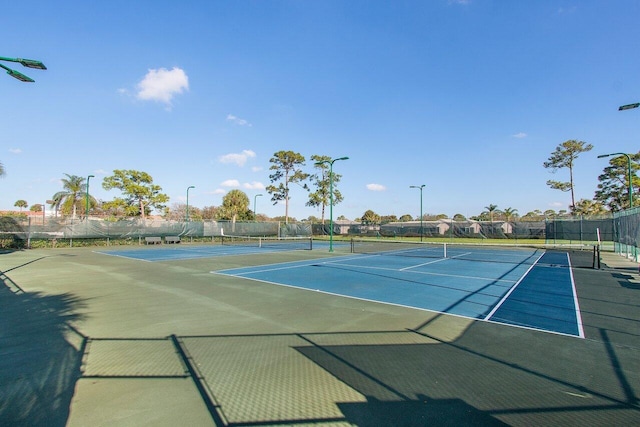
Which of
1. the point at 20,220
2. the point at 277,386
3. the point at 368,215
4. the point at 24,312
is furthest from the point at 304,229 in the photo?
the point at 277,386

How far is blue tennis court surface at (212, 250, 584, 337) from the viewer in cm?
766

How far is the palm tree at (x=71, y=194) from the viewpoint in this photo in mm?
47188

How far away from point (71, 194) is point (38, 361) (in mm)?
53458

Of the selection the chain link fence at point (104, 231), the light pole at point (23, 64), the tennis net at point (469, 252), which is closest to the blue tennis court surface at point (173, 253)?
the chain link fence at point (104, 231)

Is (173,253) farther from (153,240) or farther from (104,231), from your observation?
(104,231)

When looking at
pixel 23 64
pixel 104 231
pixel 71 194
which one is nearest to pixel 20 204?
pixel 71 194

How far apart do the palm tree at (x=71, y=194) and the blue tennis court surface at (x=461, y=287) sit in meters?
44.9

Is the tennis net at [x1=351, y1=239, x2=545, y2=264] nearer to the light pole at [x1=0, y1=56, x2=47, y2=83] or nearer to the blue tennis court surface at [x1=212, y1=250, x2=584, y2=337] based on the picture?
the blue tennis court surface at [x1=212, y1=250, x2=584, y2=337]

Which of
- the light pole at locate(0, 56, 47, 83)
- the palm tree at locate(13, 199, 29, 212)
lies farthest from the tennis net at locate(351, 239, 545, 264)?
the palm tree at locate(13, 199, 29, 212)

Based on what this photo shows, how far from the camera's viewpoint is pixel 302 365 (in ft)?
15.7

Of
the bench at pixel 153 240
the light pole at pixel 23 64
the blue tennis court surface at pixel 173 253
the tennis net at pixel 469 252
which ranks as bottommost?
the blue tennis court surface at pixel 173 253

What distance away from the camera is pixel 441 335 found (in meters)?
6.10

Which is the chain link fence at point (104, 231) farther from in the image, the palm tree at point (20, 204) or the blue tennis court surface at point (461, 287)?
the palm tree at point (20, 204)

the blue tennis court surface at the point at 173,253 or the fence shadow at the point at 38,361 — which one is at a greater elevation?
the blue tennis court surface at the point at 173,253
